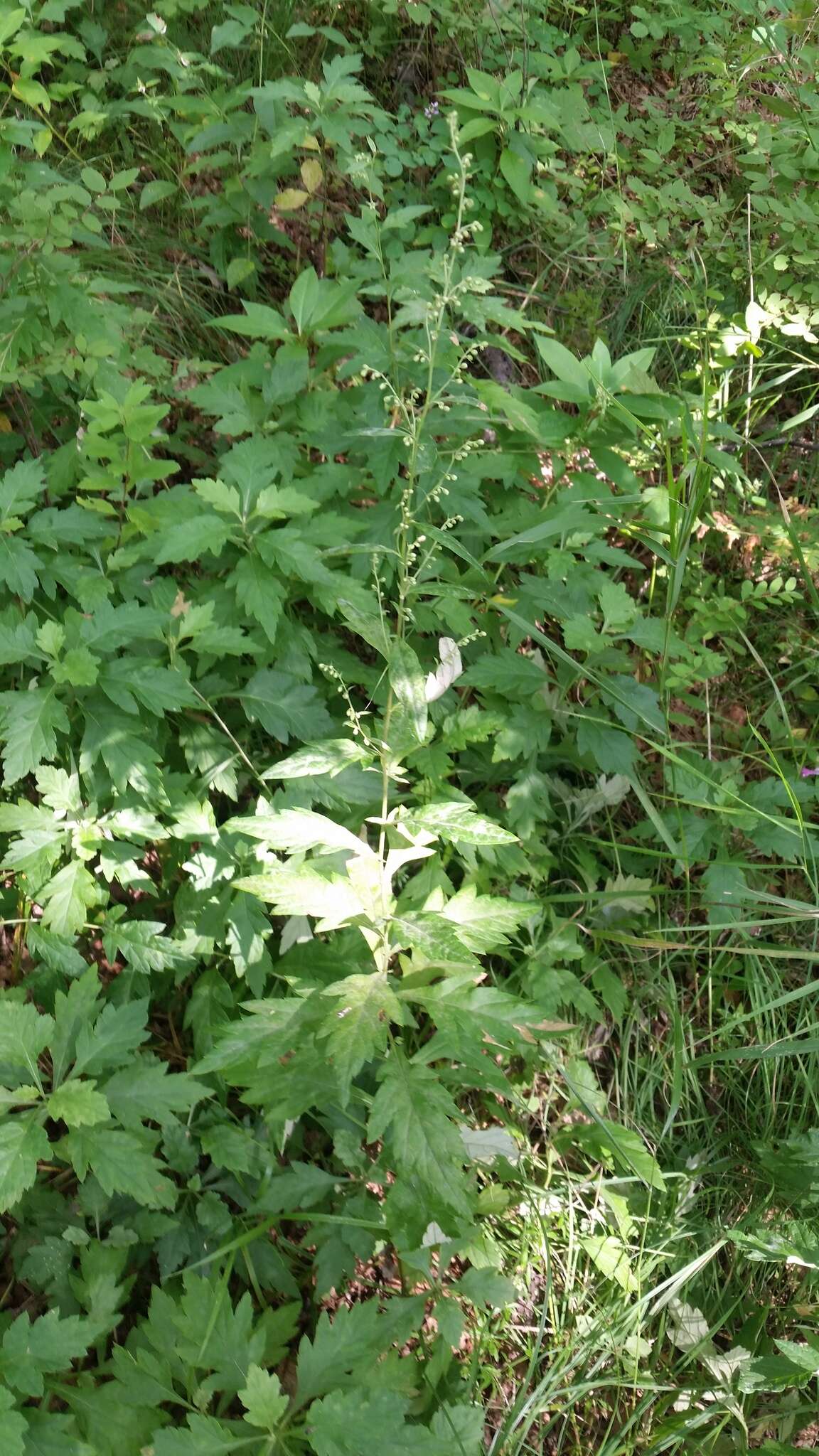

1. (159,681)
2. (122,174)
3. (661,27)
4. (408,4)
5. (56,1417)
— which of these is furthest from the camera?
→ (661,27)

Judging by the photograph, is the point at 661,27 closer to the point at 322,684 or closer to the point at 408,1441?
the point at 322,684

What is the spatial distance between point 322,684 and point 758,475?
192 centimetres

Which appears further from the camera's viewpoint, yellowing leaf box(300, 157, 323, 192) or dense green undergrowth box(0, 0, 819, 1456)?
yellowing leaf box(300, 157, 323, 192)

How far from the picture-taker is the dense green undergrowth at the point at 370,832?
1623mm

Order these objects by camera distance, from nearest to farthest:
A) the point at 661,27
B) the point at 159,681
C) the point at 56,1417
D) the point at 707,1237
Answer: the point at 56,1417
the point at 159,681
the point at 707,1237
the point at 661,27

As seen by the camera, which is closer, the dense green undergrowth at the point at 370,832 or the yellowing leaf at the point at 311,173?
the dense green undergrowth at the point at 370,832

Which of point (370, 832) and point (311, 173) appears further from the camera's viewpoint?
point (311, 173)

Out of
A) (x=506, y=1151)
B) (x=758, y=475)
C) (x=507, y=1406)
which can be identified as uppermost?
(x=758, y=475)

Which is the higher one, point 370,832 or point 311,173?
point 311,173

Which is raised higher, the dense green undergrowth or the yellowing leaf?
the yellowing leaf

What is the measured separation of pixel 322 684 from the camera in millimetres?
2186

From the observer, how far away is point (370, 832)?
6.90ft

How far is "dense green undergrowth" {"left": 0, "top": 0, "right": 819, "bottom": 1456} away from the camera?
5.32 feet

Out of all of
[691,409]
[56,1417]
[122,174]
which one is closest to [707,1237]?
[56,1417]
